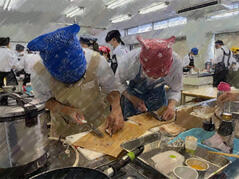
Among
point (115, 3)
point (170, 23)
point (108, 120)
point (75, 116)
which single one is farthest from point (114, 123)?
point (170, 23)

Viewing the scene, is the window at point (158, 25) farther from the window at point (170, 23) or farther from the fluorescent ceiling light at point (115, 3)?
the fluorescent ceiling light at point (115, 3)

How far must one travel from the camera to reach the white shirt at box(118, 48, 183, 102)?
1.58 m

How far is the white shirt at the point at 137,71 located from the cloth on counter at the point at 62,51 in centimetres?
61

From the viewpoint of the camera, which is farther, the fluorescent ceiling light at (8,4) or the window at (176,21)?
the window at (176,21)

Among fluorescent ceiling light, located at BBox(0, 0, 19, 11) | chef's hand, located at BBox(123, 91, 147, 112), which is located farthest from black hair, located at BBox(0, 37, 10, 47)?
chef's hand, located at BBox(123, 91, 147, 112)

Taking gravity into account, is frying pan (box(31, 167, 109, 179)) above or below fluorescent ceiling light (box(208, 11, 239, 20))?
below

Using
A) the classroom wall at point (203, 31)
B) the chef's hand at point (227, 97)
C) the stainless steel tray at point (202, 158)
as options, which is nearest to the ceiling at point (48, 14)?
the classroom wall at point (203, 31)

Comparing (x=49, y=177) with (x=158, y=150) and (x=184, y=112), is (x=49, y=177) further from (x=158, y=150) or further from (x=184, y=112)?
(x=184, y=112)

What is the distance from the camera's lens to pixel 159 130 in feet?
4.06

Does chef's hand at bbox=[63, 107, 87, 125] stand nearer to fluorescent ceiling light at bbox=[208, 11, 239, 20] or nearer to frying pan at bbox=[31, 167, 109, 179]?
frying pan at bbox=[31, 167, 109, 179]

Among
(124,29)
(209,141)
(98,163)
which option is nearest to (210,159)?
(209,141)

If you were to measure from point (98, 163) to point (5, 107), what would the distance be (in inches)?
18.7

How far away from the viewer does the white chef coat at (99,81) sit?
1.24 metres

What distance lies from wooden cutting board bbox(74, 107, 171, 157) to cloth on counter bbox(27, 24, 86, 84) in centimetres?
40
